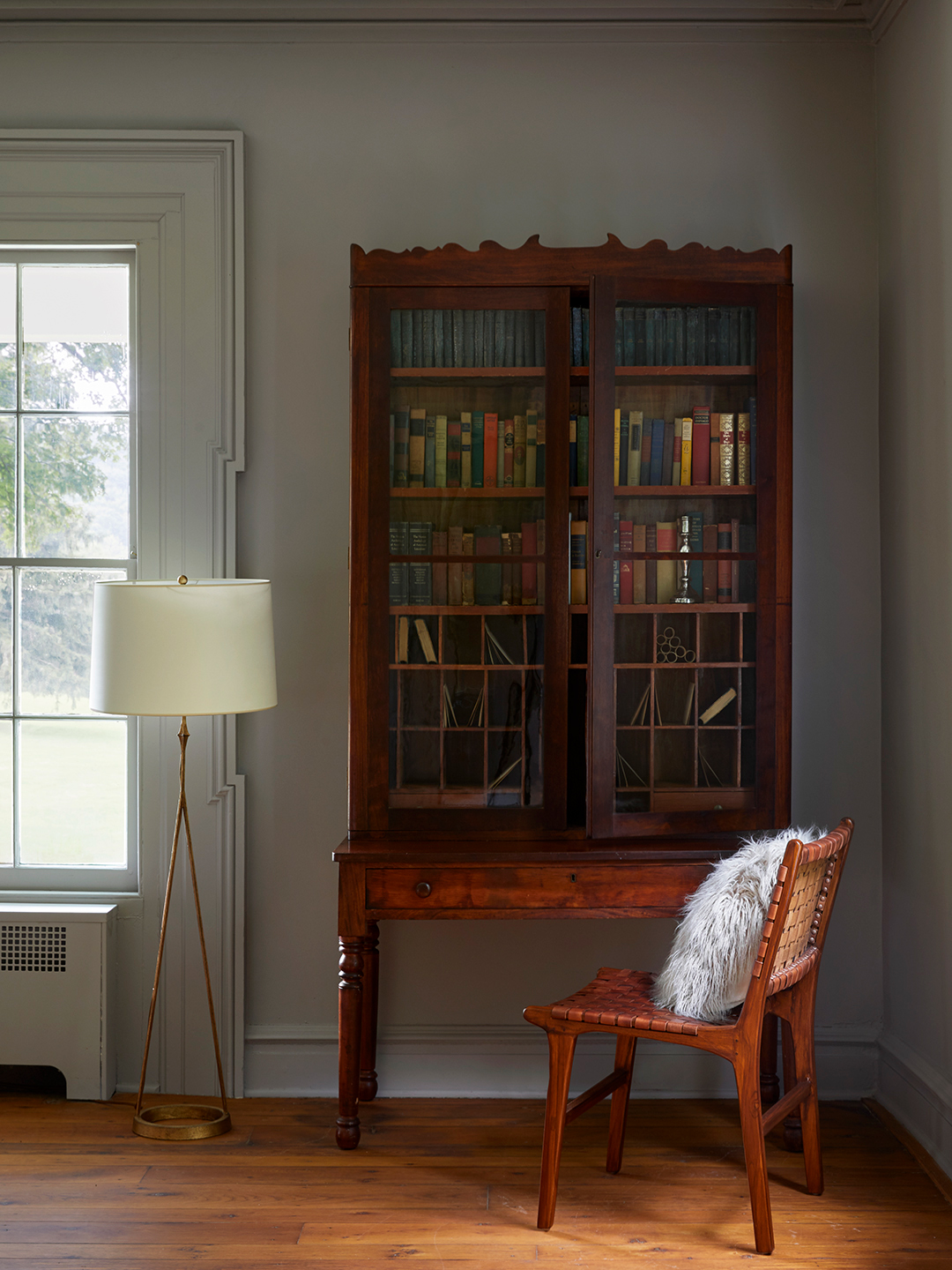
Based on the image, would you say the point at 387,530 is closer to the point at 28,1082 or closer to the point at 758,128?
the point at 758,128

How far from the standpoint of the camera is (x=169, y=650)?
8.44ft

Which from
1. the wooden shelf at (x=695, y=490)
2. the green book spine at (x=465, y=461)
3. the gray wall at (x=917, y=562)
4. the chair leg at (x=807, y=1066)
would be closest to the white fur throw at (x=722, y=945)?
the chair leg at (x=807, y=1066)

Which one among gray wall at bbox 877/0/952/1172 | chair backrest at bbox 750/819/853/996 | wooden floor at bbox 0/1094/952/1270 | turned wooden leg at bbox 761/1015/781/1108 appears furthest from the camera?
turned wooden leg at bbox 761/1015/781/1108

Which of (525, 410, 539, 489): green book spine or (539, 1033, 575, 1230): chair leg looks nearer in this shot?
(539, 1033, 575, 1230): chair leg

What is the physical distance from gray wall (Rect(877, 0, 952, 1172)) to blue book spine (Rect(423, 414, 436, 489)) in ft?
→ 4.45

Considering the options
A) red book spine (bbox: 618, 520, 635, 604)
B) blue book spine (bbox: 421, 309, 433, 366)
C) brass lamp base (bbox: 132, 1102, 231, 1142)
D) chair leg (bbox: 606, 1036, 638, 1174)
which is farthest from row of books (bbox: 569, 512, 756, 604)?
brass lamp base (bbox: 132, 1102, 231, 1142)

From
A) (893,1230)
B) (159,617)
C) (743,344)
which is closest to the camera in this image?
(893,1230)

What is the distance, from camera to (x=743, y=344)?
2740 millimetres

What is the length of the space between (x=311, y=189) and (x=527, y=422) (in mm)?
1092

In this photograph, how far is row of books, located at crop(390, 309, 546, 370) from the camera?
271 cm

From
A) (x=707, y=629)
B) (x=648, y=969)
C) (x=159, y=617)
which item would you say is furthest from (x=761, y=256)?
(x=648, y=969)

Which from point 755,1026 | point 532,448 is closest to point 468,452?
point 532,448

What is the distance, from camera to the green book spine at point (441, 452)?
273cm

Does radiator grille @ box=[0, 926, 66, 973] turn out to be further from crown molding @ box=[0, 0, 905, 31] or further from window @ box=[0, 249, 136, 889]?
crown molding @ box=[0, 0, 905, 31]
